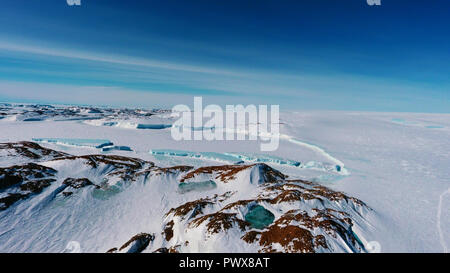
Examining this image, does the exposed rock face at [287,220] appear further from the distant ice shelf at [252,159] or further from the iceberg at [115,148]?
the iceberg at [115,148]

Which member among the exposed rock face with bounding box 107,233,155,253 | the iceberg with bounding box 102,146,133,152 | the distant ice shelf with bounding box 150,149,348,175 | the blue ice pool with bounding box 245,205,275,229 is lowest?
the exposed rock face with bounding box 107,233,155,253

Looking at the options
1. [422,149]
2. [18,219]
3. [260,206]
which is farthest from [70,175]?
[422,149]

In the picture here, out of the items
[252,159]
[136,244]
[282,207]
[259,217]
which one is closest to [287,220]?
[259,217]

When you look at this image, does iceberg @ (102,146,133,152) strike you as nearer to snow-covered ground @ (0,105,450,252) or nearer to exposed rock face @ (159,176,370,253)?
snow-covered ground @ (0,105,450,252)

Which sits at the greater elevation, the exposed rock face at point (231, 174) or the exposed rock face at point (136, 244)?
the exposed rock face at point (231, 174)

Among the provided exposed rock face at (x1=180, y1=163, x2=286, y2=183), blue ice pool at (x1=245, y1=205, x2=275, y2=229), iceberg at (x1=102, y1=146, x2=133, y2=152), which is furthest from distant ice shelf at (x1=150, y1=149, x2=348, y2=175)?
blue ice pool at (x1=245, y1=205, x2=275, y2=229)

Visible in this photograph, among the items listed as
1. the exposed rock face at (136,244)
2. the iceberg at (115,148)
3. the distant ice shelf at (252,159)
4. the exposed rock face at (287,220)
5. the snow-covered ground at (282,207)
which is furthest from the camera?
the iceberg at (115,148)

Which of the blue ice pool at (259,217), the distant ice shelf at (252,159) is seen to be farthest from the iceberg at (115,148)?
the blue ice pool at (259,217)

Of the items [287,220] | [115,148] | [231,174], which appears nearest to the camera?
[287,220]

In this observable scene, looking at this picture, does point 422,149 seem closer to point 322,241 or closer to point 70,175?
point 322,241

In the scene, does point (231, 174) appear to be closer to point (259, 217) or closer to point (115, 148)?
point (259, 217)
